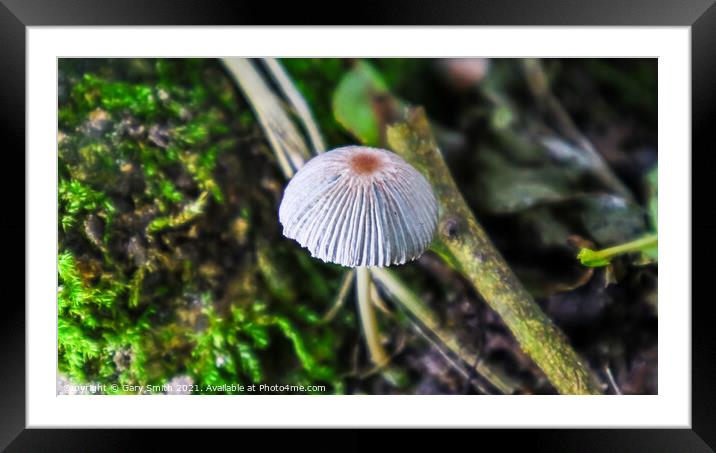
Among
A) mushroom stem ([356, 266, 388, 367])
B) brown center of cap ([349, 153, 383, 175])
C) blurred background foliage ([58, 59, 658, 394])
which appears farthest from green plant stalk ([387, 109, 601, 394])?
brown center of cap ([349, 153, 383, 175])

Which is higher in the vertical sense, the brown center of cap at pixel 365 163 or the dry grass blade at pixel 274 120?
the dry grass blade at pixel 274 120

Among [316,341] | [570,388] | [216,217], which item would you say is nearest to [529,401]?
[570,388]

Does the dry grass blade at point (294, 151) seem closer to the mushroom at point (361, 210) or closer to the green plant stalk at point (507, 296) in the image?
the green plant stalk at point (507, 296)

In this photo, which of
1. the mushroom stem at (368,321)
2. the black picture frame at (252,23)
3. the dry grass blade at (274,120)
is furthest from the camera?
the dry grass blade at (274,120)

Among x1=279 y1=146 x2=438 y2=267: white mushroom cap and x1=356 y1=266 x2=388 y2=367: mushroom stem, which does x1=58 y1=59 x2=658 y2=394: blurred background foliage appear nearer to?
x1=356 y1=266 x2=388 y2=367: mushroom stem

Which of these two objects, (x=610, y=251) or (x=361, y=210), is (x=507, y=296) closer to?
(x=610, y=251)

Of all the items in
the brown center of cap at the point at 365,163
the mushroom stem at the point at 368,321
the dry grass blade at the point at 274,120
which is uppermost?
the dry grass blade at the point at 274,120

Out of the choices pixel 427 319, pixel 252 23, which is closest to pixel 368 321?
pixel 427 319

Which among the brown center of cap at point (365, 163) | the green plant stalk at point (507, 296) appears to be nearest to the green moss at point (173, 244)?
the green plant stalk at point (507, 296)
